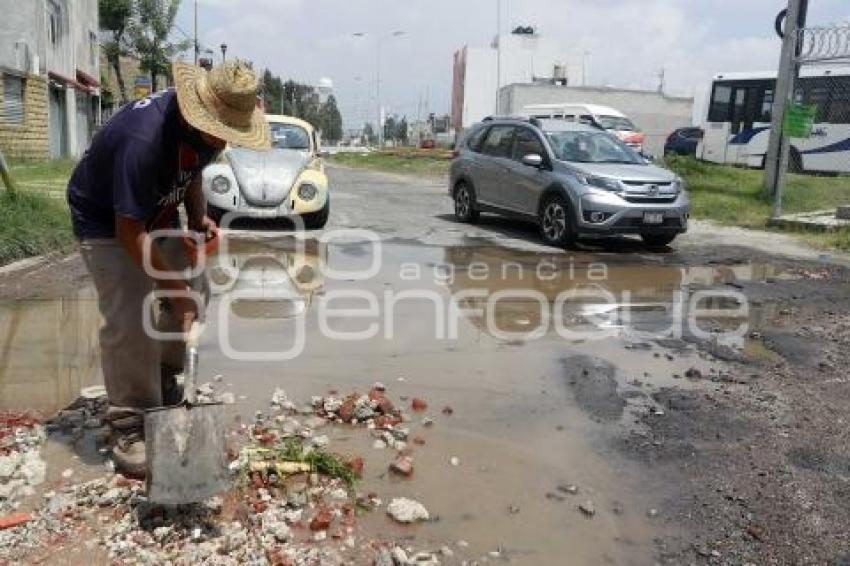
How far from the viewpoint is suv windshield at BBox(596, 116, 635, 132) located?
24.6 meters

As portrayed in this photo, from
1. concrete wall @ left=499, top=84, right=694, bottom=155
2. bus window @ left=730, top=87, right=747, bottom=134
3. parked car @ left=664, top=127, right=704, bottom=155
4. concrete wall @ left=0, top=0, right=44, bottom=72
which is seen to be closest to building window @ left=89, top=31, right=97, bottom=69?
concrete wall @ left=0, top=0, right=44, bottom=72

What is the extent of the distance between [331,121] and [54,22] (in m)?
82.0

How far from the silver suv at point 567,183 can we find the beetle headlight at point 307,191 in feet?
9.63

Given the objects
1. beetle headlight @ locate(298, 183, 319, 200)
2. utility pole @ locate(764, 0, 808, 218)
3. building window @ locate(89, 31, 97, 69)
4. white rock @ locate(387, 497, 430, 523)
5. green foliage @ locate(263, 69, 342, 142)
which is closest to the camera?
white rock @ locate(387, 497, 430, 523)

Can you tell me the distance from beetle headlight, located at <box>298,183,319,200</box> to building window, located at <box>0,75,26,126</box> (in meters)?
14.0

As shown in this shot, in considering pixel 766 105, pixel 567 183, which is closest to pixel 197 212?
pixel 567 183

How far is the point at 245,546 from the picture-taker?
2984 mm

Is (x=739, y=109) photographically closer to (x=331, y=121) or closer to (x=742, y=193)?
(x=742, y=193)

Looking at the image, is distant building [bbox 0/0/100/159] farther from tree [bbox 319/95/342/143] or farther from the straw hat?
tree [bbox 319/95/342/143]

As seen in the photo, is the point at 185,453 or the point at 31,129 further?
the point at 31,129

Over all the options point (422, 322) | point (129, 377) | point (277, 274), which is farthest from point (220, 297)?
point (129, 377)

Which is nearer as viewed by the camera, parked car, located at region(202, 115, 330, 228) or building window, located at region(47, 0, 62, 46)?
parked car, located at region(202, 115, 330, 228)

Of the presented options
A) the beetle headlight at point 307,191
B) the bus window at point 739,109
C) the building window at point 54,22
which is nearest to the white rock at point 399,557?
the beetle headlight at point 307,191

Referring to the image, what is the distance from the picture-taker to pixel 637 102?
146 feet
